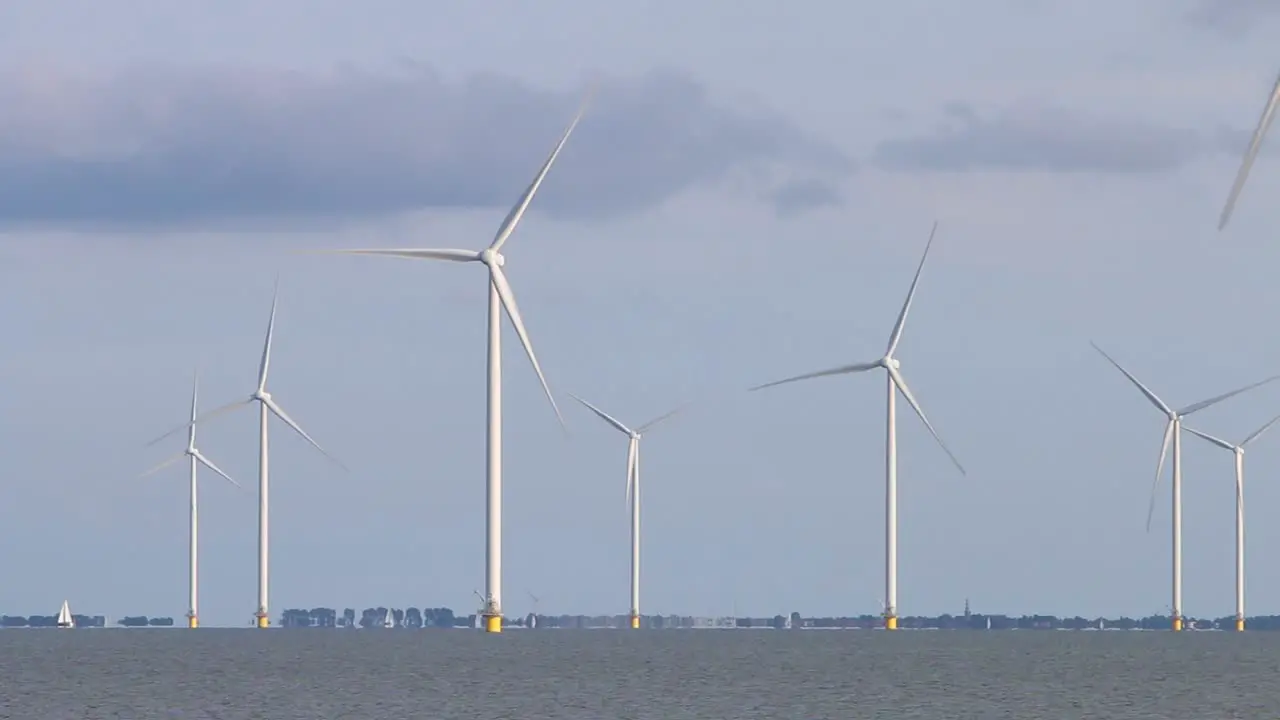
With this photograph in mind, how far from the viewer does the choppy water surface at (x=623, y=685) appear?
92625 mm

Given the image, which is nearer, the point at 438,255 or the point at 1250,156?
the point at 1250,156

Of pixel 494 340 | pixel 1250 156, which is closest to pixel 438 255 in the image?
pixel 494 340

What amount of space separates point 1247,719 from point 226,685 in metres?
50.5

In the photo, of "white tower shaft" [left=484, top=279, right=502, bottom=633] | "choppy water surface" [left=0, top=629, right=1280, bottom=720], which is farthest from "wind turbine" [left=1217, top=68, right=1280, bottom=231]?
"white tower shaft" [left=484, top=279, right=502, bottom=633]

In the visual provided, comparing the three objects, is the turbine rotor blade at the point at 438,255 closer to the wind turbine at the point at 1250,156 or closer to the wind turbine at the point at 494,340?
the wind turbine at the point at 494,340

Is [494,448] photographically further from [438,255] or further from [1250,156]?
[1250,156]

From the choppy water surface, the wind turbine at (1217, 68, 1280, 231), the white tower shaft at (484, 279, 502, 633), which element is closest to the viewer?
the wind turbine at (1217, 68, 1280, 231)

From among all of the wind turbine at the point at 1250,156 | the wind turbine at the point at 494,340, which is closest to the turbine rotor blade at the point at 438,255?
the wind turbine at the point at 494,340

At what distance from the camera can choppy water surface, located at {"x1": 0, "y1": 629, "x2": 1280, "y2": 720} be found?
92625mm

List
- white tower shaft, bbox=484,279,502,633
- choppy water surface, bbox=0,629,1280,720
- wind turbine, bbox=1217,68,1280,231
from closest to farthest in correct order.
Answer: wind turbine, bbox=1217,68,1280,231, choppy water surface, bbox=0,629,1280,720, white tower shaft, bbox=484,279,502,633

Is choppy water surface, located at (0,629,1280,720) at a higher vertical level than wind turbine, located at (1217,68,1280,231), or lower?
lower

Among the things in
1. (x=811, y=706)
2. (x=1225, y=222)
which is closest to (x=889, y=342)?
(x=811, y=706)

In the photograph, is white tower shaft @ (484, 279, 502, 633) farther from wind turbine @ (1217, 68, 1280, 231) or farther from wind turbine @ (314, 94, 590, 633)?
wind turbine @ (1217, 68, 1280, 231)

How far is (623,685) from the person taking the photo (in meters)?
117
